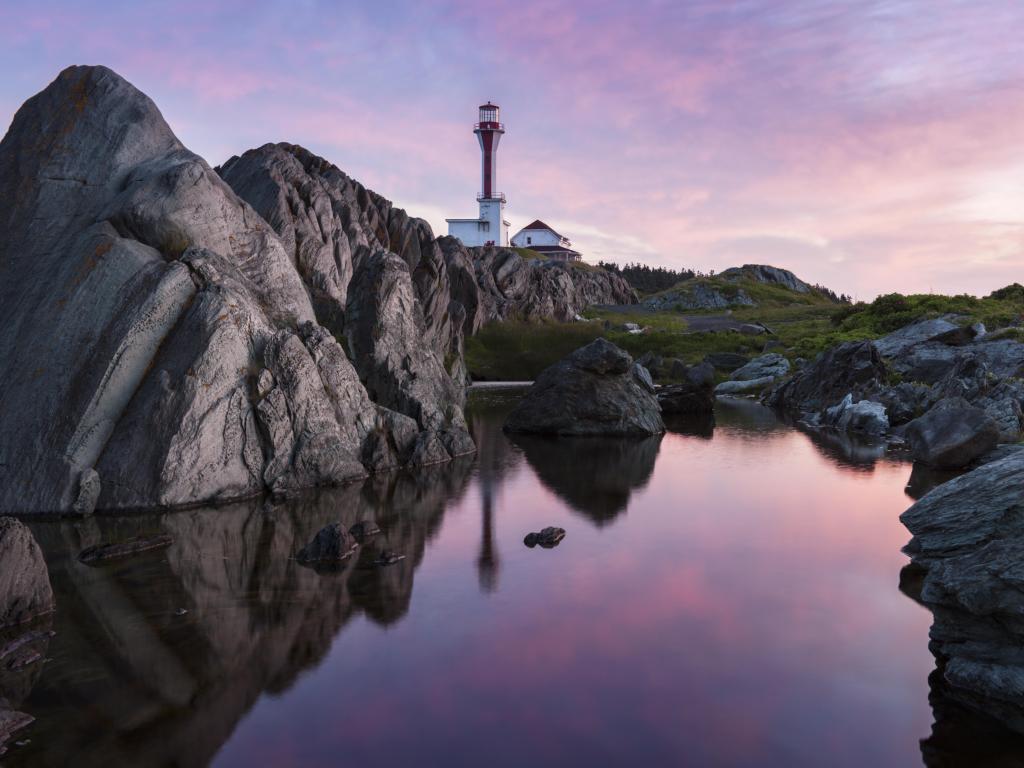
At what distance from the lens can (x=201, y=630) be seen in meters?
18.8

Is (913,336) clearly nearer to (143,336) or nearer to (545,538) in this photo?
(545,538)

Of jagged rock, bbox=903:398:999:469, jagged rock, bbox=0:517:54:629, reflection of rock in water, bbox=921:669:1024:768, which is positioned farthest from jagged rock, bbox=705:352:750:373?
jagged rock, bbox=0:517:54:629

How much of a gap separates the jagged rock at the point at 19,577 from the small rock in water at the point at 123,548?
4022 millimetres

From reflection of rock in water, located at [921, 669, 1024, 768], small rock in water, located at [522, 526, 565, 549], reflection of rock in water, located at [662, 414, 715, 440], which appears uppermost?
reflection of rock in water, located at [662, 414, 715, 440]

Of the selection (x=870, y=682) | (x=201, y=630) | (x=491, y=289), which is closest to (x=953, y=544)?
(x=870, y=682)

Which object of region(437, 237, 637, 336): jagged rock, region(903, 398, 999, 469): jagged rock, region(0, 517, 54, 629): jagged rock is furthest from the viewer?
region(437, 237, 637, 336): jagged rock

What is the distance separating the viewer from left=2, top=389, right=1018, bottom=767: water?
14.0 m

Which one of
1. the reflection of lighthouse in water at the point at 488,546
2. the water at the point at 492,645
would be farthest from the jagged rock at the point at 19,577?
the reflection of lighthouse in water at the point at 488,546

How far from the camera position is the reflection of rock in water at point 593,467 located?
3556 cm

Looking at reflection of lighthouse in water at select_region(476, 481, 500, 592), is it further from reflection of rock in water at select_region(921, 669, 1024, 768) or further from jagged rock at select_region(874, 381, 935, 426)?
jagged rock at select_region(874, 381, 935, 426)

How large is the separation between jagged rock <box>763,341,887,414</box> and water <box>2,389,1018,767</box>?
37.7 metres

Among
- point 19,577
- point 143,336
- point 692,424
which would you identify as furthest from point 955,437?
point 19,577

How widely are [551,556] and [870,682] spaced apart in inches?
457

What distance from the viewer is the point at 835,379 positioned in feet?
231
